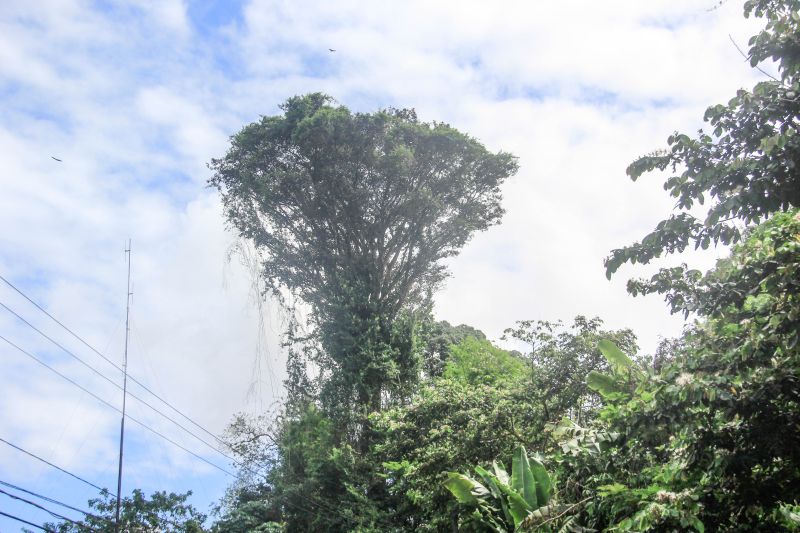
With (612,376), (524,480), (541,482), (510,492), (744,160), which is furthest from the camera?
(541,482)

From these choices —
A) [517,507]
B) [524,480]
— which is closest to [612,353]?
[524,480]

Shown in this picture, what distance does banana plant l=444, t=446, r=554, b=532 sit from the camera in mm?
10742

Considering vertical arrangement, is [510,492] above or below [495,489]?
below

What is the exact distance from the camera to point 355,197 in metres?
24.7

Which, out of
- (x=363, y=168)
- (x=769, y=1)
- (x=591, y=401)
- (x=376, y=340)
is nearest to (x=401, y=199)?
(x=363, y=168)

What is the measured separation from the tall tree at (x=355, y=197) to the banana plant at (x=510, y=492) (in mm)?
11320

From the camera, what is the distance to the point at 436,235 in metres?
25.5

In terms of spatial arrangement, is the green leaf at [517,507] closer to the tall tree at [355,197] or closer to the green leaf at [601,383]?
the green leaf at [601,383]

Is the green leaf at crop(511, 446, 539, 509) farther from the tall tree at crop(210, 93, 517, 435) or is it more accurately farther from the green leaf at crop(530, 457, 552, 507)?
the tall tree at crop(210, 93, 517, 435)

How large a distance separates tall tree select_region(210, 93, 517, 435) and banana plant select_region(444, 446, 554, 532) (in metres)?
11.3

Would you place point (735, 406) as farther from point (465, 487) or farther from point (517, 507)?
point (465, 487)

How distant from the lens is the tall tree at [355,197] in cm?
2433

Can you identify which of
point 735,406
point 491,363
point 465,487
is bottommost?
point 735,406

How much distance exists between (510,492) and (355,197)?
1546cm
